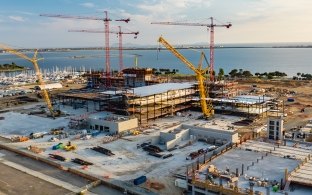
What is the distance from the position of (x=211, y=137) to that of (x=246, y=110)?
21940mm

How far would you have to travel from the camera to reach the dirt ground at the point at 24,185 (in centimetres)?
3591

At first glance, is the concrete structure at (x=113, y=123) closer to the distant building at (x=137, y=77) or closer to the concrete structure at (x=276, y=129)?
the concrete structure at (x=276, y=129)

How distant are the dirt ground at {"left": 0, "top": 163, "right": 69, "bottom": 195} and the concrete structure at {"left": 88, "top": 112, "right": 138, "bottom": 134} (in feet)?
61.6

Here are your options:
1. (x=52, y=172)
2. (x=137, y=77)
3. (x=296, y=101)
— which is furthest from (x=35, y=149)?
(x=296, y=101)

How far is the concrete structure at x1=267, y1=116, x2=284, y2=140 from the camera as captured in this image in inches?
1696

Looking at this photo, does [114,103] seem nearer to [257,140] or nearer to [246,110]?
[246,110]

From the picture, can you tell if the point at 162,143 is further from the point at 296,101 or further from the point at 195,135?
the point at 296,101

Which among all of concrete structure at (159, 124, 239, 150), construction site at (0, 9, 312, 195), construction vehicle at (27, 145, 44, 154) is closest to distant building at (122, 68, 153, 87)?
construction site at (0, 9, 312, 195)

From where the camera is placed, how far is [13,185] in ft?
124

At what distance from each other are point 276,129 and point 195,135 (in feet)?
43.1

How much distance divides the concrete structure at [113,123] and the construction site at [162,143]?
0.56ft

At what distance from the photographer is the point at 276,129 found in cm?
4325

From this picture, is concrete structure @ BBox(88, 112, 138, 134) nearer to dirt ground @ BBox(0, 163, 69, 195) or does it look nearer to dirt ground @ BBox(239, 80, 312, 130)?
dirt ground @ BBox(0, 163, 69, 195)

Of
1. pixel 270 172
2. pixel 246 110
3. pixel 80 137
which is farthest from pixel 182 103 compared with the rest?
pixel 270 172
